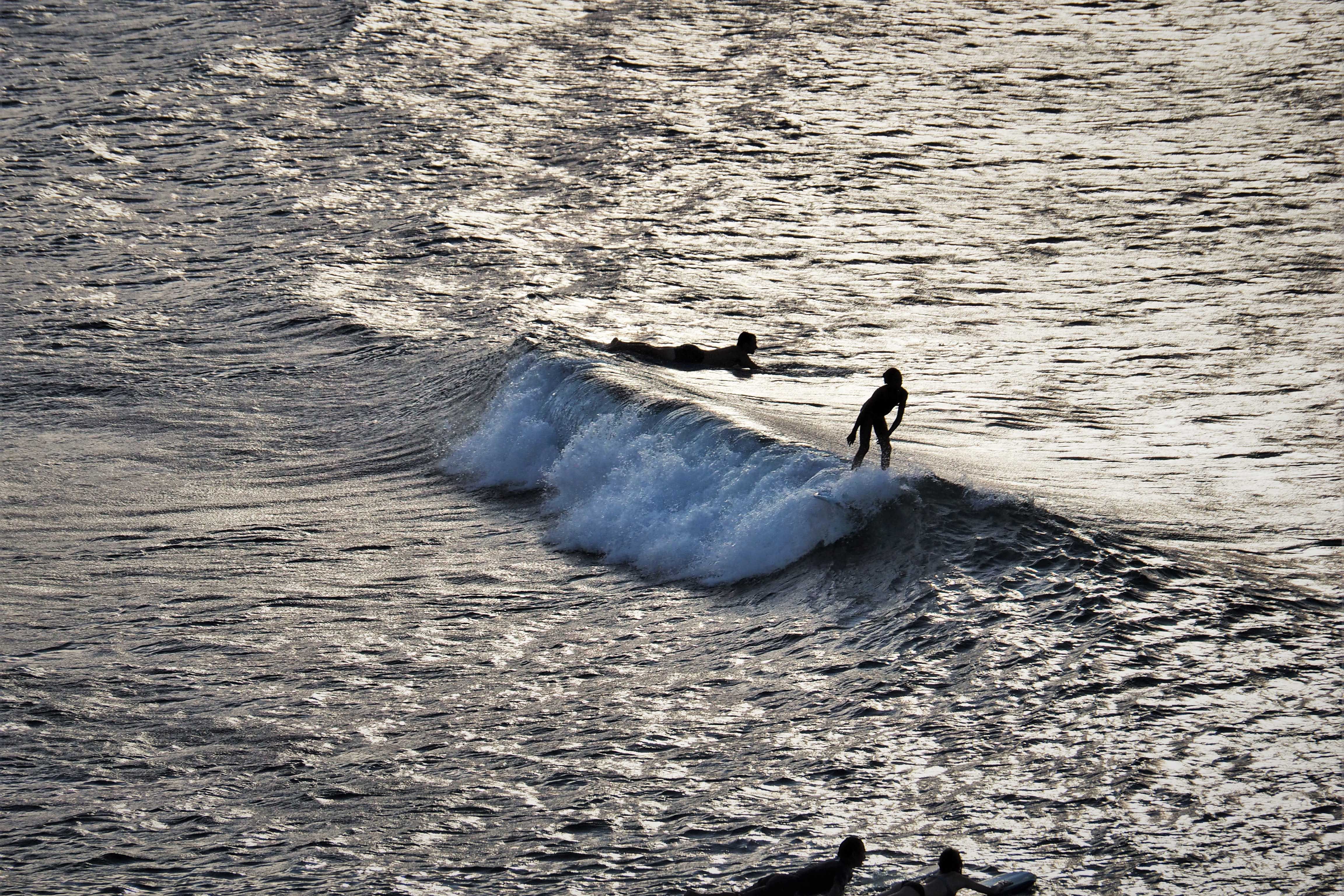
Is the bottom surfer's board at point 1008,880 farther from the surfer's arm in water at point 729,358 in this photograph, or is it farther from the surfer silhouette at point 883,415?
the surfer's arm in water at point 729,358

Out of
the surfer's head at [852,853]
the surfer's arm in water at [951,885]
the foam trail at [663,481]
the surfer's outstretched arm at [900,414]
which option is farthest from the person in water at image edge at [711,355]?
the surfer's arm in water at [951,885]

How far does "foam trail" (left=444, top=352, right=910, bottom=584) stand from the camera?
14.8 meters

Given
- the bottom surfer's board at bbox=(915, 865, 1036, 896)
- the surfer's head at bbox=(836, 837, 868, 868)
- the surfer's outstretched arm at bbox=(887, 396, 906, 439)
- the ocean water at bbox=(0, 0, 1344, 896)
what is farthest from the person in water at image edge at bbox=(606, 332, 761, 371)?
the surfer's head at bbox=(836, 837, 868, 868)

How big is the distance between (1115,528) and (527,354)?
9.42m

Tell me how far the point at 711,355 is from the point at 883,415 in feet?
21.9

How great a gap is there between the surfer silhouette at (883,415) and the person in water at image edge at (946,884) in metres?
5.24

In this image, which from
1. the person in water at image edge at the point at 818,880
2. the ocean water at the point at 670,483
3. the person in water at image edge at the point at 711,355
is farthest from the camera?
the person in water at image edge at the point at 711,355

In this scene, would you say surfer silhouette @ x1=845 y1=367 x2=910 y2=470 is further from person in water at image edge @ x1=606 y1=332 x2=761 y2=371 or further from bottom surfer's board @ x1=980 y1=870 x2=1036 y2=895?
person in water at image edge @ x1=606 y1=332 x2=761 y2=371

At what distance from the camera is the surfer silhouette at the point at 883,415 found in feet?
44.5

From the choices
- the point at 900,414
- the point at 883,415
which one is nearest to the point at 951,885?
the point at 900,414

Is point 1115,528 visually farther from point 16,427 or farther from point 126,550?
point 16,427

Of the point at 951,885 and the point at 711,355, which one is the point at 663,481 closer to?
the point at 711,355

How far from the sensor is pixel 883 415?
13914 millimetres

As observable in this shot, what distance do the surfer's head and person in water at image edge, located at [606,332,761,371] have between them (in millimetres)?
11802
